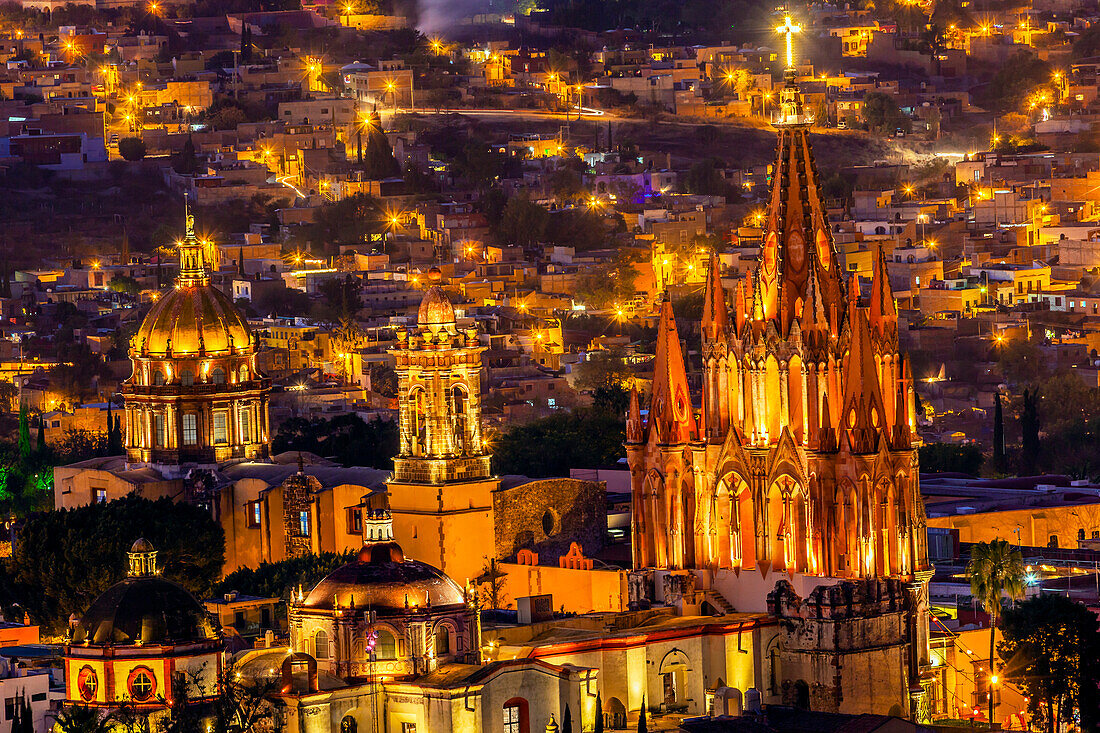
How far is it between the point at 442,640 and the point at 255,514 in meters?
34.2

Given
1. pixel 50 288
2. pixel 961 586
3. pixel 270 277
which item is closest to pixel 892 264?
pixel 270 277

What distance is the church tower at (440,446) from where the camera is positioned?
90812 millimetres

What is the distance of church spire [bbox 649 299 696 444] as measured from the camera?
82625mm

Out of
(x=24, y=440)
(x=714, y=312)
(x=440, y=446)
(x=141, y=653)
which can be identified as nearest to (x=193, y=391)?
(x=440, y=446)

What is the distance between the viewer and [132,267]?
634 ft

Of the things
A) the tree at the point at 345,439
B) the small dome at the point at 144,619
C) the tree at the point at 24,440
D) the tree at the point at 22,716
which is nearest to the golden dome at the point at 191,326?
the tree at the point at 345,439

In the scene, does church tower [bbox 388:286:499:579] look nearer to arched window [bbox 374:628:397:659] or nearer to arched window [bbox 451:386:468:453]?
arched window [bbox 451:386:468:453]

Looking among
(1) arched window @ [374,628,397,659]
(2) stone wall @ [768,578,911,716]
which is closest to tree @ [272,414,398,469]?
(2) stone wall @ [768,578,911,716]

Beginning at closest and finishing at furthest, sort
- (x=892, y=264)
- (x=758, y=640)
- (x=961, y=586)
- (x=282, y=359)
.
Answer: (x=758, y=640)
(x=961, y=586)
(x=282, y=359)
(x=892, y=264)

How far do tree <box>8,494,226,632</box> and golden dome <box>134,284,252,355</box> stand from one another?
11.1 meters

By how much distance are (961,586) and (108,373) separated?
80.1 metres

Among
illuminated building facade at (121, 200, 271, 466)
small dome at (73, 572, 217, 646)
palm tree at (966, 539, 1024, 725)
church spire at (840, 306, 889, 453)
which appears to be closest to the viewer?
small dome at (73, 572, 217, 646)

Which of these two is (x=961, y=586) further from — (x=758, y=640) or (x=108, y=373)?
(x=108, y=373)

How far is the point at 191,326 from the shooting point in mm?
110875
